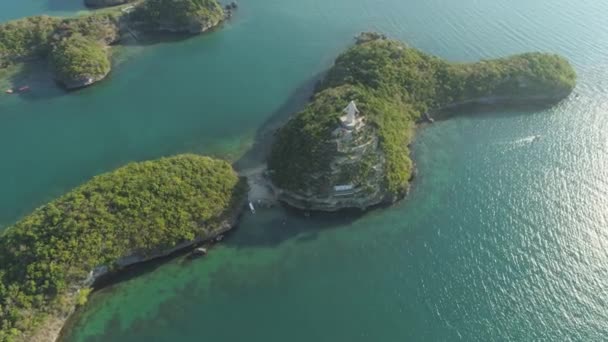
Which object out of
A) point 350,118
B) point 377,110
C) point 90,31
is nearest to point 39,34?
point 90,31

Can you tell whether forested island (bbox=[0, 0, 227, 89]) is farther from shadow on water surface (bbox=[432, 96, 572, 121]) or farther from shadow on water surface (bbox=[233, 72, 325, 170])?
shadow on water surface (bbox=[432, 96, 572, 121])

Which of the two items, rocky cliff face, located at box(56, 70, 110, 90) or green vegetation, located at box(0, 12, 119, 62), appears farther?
green vegetation, located at box(0, 12, 119, 62)

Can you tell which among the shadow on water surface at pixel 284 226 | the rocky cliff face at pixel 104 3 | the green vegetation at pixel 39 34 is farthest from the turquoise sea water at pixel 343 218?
the rocky cliff face at pixel 104 3

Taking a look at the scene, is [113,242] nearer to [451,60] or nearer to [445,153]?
[445,153]

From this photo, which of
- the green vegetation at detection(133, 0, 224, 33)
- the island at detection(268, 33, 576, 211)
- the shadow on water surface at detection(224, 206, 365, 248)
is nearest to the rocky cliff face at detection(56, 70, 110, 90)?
the green vegetation at detection(133, 0, 224, 33)

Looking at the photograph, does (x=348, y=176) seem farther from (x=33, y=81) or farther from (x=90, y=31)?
(x=90, y=31)

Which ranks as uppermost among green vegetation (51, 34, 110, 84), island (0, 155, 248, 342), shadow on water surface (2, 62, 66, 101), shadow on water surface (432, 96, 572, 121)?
green vegetation (51, 34, 110, 84)

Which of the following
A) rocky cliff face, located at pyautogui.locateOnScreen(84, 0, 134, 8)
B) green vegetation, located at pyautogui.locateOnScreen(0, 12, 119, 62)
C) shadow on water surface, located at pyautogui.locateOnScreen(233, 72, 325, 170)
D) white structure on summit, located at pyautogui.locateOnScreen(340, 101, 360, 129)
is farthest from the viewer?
rocky cliff face, located at pyautogui.locateOnScreen(84, 0, 134, 8)
